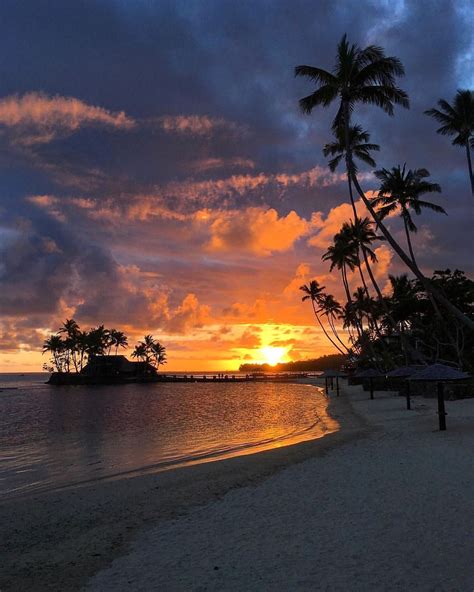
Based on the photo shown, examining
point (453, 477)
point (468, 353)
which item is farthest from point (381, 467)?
point (468, 353)

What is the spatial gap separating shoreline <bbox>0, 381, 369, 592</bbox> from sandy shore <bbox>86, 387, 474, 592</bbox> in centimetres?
40

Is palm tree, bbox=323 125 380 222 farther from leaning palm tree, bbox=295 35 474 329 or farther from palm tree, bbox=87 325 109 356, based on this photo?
palm tree, bbox=87 325 109 356

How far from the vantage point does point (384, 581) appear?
4.98 meters

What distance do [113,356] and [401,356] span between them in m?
76.4

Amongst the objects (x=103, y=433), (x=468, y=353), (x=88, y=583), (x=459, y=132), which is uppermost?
(x=459, y=132)

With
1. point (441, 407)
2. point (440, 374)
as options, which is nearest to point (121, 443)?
point (441, 407)

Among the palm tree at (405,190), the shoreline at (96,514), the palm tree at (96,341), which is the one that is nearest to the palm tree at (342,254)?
the palm tree at (405,190)

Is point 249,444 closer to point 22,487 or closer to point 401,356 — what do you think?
point 22,487

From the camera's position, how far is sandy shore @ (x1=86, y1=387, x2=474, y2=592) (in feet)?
16.9

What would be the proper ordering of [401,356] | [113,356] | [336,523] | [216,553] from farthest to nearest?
1. [113,356]
2. [401,356]
3. [336,523]
4. [216,553]

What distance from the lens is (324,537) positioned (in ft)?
20.9

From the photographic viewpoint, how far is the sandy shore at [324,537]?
16.9ft

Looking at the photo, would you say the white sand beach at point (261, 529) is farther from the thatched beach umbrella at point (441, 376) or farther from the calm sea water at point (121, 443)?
the thatched beach umbrella at point (441, 376)

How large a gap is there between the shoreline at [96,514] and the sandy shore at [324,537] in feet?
1.31
